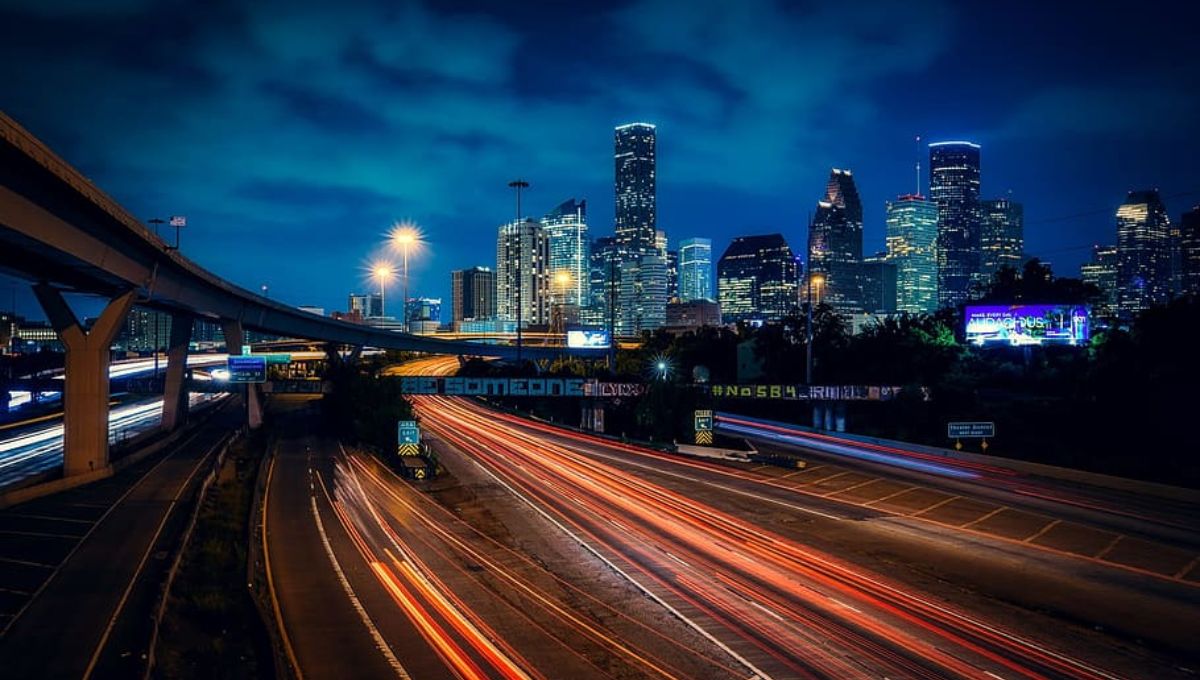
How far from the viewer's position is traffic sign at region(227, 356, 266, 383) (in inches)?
2402

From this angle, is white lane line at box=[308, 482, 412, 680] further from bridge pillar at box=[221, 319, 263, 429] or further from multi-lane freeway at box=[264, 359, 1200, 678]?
bridge pillar at box=[221, 319, 263, 429]

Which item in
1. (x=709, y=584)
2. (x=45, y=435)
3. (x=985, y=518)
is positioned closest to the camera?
(x=709, y=584)

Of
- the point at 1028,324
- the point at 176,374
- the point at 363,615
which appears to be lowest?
the point at 363,615

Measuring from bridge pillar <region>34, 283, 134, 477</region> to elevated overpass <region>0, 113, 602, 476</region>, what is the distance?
0.05m

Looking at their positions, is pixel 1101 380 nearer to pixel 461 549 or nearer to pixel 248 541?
pixel 461 549

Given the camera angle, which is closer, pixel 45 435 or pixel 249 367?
pixel 249 367

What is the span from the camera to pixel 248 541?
1168 inches

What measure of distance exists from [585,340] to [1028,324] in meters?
67.8

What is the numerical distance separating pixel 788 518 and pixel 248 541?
20533 millimetres

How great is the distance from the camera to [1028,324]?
83.1 metres

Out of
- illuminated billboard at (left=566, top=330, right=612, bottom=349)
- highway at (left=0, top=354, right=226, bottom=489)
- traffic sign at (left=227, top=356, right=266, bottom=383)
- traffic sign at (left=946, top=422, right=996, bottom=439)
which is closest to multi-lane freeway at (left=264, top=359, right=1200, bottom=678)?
traffic sign at (left=946, top=422, right=996, bottom=439)

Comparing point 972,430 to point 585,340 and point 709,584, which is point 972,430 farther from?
point 585,340

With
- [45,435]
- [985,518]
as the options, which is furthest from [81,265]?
[985,518]

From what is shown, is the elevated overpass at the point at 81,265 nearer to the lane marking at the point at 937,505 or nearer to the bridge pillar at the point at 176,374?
the bridge pillar at the point at 176,374
